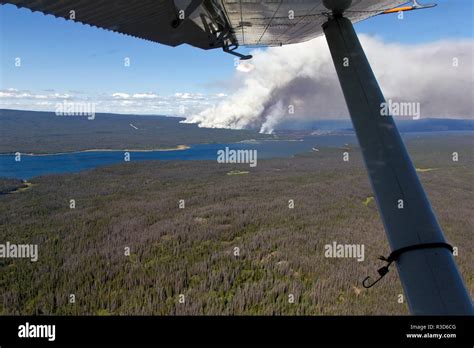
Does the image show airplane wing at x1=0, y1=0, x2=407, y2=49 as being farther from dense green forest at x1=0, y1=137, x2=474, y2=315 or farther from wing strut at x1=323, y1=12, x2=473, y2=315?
dense green forest at x1=0, y1=137, x2=474, y2=315

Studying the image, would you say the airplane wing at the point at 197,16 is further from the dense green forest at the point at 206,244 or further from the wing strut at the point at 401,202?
the dense green forest at the point at 206,244

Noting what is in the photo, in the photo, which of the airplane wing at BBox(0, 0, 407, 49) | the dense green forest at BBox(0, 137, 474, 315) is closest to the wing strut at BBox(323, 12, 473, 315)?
the airplane wing at BBox(0, 0, 407, 49)

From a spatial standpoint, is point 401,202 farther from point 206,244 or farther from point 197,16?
point 206,244

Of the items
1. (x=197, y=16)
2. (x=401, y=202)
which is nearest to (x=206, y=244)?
(x=197, y=16)

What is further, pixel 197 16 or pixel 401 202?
pixel 197 16

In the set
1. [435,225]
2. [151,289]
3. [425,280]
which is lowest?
[151,289]

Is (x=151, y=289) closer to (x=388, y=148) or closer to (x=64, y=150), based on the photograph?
(x=388, y=148)
